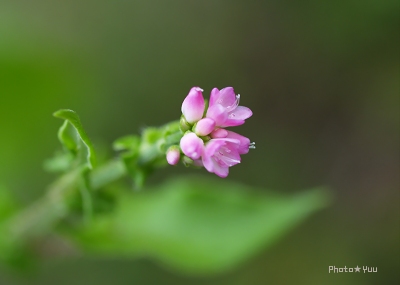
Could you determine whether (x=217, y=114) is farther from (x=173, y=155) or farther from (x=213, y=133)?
(x=173, y=155)

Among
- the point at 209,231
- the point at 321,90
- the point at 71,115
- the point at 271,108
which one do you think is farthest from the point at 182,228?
the point at 321,90

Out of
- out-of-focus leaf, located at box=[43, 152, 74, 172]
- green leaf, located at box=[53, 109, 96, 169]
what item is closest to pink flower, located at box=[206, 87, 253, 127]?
green leaf, located at box=[53, 109, 96, 169]

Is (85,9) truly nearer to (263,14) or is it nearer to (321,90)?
(263,14)

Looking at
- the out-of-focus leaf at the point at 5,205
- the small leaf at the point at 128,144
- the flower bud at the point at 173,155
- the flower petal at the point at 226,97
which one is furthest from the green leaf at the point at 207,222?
the flower petal at the point at 226,97

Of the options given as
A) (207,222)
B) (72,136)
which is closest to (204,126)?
(72,136)

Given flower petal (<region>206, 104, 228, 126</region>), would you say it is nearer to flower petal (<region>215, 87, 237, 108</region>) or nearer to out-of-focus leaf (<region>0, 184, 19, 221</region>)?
flower petal (<region>215, 87, 237, 108</region>)
